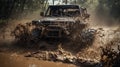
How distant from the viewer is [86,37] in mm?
9805

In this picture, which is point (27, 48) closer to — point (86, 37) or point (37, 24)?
point (37, 24)

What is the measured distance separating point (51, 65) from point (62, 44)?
106 inches

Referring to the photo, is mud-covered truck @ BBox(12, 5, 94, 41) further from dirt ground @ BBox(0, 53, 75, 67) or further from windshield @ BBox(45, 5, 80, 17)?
dirt ground @ BBox(0, 53, 75, 67)

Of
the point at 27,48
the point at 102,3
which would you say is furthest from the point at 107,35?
the point at 102,3

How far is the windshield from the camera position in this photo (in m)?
11.3

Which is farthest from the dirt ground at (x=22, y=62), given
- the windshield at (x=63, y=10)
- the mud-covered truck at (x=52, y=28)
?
the windshield at (x=63, y=10)

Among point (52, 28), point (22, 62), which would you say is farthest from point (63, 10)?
point (22, 62)

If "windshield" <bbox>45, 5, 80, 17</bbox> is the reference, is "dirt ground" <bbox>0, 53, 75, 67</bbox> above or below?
below

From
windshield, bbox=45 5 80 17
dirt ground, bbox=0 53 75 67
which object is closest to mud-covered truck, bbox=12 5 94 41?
windshield, bbox=45 5 80 17

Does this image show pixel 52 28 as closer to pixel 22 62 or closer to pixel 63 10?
pixel 63 10

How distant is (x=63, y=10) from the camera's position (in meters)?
11.6

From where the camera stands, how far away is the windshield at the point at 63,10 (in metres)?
11.3

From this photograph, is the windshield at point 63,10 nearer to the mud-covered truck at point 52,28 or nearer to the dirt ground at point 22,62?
the mud-covered truck at point 52,28

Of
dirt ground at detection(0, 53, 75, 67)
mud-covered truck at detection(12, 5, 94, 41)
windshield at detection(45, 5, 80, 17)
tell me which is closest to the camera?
dirt ground at detection(0, 53, 75, 67)
